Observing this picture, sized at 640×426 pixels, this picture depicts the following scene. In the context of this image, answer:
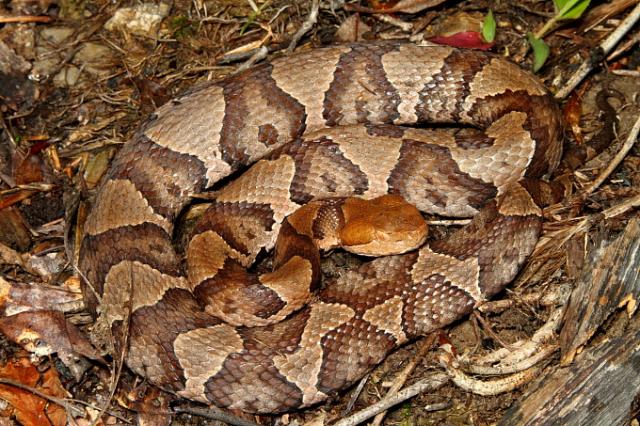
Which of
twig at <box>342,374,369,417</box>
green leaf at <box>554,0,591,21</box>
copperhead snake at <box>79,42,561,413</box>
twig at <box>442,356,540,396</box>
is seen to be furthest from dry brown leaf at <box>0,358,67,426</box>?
green leaf at <box>554,0,591,21</box>

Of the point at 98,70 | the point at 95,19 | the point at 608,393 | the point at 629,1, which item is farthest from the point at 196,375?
the point at 629,1

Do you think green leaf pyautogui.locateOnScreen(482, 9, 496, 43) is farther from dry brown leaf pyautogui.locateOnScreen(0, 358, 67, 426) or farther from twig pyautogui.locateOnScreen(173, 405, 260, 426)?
dry brown leaf pyautogui.locateOnScreen(0, 358, 67, 426)

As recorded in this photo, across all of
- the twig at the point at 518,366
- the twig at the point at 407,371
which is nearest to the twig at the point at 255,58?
the twig at the point at 407,371

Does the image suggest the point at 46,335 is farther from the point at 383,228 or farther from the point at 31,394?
the point at 383,228

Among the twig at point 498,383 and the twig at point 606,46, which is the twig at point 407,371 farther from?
the twig at point 606,46

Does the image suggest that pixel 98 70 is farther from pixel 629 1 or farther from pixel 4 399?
pixel 629 1

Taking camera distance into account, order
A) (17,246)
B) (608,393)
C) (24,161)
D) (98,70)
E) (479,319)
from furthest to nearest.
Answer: (98,70)
(24,161)
(17,246)
(479,319)
(608,393)

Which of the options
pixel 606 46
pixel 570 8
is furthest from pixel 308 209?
pixel 606 46
